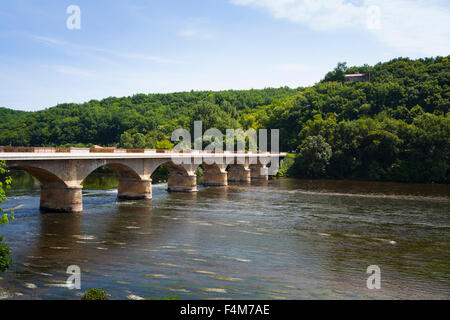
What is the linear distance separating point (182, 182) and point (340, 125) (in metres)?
59.8

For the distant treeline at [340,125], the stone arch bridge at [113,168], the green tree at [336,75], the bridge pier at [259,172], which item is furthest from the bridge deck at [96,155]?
the green tree at [336,75]

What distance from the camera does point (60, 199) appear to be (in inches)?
1785

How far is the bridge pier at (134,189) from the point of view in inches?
2304

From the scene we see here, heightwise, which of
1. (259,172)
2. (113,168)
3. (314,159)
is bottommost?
(259,172)

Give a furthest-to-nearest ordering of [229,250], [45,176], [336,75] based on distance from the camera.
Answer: [336,75], [45,176], [229,250]

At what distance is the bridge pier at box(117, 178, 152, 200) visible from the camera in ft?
192

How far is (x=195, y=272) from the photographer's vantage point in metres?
26.2

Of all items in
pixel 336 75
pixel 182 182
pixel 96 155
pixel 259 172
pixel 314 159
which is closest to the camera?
pixel 96 155

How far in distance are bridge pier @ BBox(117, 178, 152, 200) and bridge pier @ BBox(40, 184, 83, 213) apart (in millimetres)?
13372

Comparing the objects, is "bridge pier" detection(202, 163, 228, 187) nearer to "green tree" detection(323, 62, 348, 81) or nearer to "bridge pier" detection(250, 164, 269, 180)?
"bridge pier" detection(250, 164, 269, 180)

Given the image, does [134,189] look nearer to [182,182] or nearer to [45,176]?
[182,182]

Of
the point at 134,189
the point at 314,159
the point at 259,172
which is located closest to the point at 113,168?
the point at 134,189
